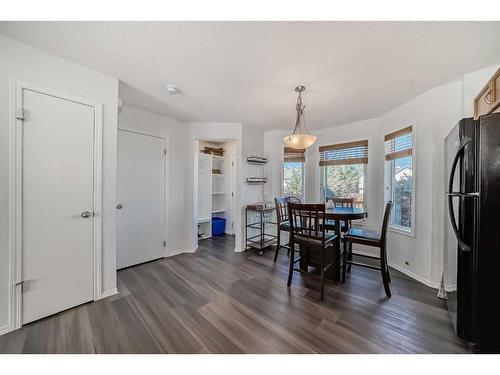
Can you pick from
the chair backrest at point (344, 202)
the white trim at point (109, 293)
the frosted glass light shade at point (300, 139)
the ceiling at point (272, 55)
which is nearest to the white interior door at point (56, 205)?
the white trim at point (109, 293)

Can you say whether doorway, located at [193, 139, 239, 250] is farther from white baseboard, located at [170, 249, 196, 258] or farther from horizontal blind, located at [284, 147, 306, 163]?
horizontal blind, located at [284, 147, 306, 163]

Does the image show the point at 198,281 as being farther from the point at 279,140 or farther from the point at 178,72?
the point at 279,140

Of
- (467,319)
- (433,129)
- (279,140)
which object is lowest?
(467,319)

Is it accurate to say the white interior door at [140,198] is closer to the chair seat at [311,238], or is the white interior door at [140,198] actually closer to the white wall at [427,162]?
the chair seat at [311,238]

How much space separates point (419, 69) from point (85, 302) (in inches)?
156

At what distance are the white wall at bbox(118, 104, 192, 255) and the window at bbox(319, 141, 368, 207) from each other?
2.63m

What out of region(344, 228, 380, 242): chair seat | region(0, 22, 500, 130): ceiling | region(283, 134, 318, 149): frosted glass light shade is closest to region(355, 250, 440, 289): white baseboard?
region(344, 228, 380, 242): chair seat

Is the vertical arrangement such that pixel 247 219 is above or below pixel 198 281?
above

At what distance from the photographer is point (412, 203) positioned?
8.06ft

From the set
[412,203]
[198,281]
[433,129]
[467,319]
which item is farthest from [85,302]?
[433,129]

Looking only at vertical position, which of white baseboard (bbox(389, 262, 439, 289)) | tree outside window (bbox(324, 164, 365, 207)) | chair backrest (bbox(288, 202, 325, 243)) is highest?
tree outside window (bbox(324, 164, 365, 207))

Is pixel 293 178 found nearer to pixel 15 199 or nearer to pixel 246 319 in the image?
pixel 246 319

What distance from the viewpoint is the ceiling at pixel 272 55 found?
1.29 m

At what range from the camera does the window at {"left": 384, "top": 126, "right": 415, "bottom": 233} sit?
8.39 feet
